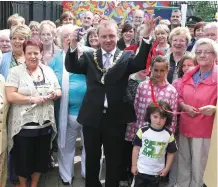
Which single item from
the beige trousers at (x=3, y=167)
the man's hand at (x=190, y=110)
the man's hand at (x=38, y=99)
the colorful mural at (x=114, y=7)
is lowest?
Result: the beige trousers at (x=3, y=167)

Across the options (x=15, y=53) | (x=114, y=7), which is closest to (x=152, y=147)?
(x=15, y=53)

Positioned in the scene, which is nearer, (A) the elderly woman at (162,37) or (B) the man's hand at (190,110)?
(B) the man's hand at (190,110)

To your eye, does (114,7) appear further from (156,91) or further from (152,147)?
(152,147)

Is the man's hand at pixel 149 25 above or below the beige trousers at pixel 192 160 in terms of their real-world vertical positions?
above

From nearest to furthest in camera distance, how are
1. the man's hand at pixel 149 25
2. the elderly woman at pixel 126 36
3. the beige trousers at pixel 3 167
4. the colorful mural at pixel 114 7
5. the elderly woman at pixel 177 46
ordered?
the man's hand at pixel 149 25 < the beige trousers at pixel 3 167 < the elderly woman at pixel 177 46 < the elderly woman at pixel 126 36 < the colorful mural at pixel 114 7

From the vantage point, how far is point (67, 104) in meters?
3.79

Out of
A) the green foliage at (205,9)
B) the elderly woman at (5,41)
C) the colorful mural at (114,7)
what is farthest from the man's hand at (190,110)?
the green foliage at (205,9)

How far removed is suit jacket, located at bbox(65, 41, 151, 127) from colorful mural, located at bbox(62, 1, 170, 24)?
33.7 ft

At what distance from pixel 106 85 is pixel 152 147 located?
2.42ft

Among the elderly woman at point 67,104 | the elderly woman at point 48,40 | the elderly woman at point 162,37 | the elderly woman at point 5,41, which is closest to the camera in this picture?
the elderly woman at point 67,104

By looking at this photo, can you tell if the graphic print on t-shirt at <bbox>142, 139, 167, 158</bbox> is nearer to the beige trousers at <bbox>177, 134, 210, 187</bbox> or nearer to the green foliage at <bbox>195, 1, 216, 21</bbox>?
the beige trousers at <bbox>177, 134, 210, 187</bbox>

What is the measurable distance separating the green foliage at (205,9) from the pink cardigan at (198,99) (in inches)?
518

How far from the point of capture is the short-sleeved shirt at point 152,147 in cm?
314

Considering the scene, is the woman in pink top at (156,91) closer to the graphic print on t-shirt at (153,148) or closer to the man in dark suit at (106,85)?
the man in dark suit at (106,85)
